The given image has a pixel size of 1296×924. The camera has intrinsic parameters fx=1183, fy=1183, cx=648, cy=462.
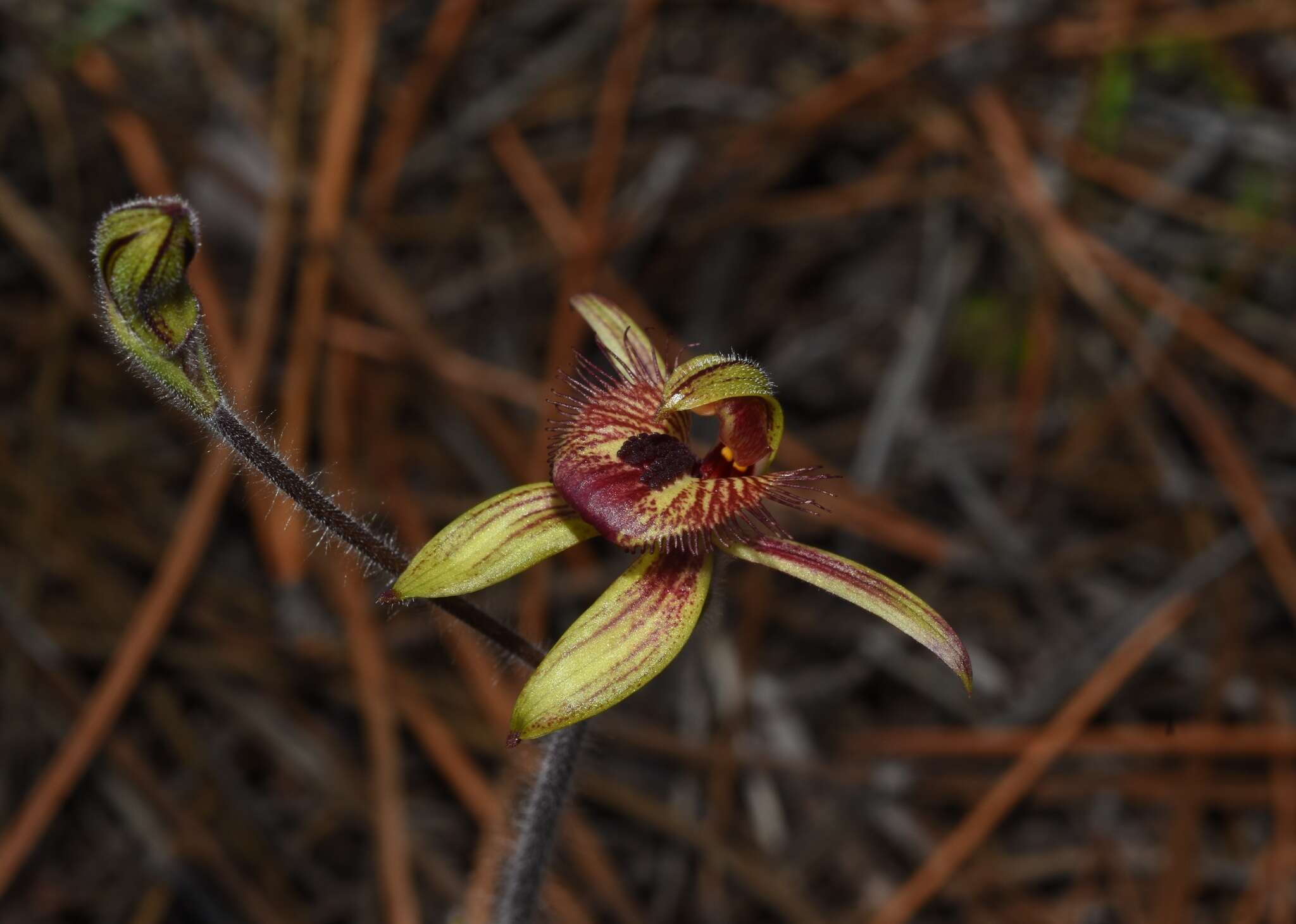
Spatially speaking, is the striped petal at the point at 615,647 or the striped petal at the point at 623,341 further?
the striped petal at the point at 623,341

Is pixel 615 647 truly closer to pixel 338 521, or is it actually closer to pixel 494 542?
pixel 494 542

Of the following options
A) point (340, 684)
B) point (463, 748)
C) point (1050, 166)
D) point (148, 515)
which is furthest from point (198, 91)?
point (1050, 166)

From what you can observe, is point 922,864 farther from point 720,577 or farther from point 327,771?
point 720,577

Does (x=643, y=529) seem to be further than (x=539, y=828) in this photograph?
No

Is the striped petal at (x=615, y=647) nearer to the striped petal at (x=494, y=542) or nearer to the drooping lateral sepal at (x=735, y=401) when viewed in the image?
the striped petal at (x=494, y=542)

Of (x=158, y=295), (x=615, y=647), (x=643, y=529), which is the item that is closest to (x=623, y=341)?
(x=643, y=529)

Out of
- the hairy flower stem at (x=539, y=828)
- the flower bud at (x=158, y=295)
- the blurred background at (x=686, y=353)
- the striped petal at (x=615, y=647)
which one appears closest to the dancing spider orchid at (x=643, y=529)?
the striped petal at (x=615, y=647)

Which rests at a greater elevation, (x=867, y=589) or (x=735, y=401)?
(x=735, y=401)
